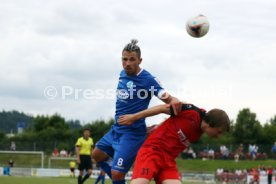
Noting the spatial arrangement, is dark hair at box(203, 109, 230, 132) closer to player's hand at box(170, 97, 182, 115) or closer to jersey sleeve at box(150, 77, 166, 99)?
player's hand at box(170, 97, 182, 115)

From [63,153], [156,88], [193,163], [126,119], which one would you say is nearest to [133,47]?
[156,88]

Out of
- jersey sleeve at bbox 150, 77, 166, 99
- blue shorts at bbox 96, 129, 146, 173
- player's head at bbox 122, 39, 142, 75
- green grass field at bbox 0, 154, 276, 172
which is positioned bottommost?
green grass field at bbox 0, 154, 276, 172

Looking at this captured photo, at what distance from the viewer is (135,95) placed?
28.6 ft

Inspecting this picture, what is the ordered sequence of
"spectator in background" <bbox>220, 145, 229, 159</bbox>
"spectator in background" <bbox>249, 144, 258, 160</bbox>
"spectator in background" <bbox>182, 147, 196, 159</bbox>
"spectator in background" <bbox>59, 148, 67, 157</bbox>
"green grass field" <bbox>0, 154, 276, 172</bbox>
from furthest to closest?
"spectator in background" <bbox>182, 147, 196, 159</bbox> < "spectator in background" <bbox>220, 145, 229, 159</bbox> < "spectator in background" <bbox>59, 148, 67, 157</bbox> < "spectator in background" <bbox>249, 144, 258, 160</bbox> < "green grass field" <bbox>0, 154, 276, 172</bbox>

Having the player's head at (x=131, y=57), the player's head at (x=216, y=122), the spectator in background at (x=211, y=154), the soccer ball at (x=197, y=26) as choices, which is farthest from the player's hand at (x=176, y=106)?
the spectator in background at (x=211, y=154)

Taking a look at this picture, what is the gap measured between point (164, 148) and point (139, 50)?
1676 mm

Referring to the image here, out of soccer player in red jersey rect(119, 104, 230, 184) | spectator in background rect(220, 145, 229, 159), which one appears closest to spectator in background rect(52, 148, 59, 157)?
spectator in background rect(220, 145, 229, 159)

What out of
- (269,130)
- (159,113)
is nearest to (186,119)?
(159,113)

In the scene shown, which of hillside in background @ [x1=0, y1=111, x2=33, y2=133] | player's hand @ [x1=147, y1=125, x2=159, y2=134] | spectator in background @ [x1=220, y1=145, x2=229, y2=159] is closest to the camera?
player's hand @ [x1=147, y1=125, x2=159, y2=134]

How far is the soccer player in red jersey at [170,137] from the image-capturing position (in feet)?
24.8

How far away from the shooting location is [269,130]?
81.0m

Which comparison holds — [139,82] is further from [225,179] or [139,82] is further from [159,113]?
[225,179]

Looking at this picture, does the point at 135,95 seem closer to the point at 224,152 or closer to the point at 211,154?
the point at 224,152

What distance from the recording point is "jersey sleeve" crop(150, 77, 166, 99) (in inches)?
329
